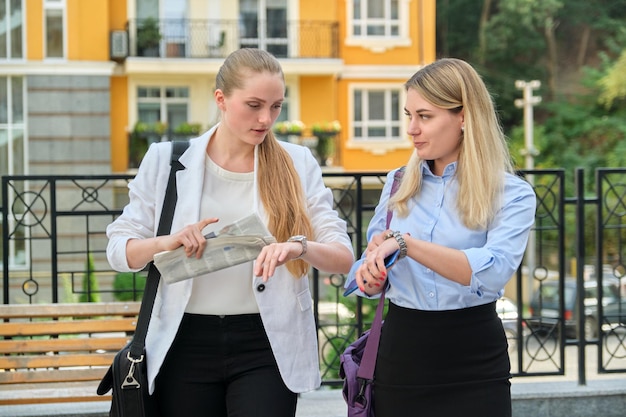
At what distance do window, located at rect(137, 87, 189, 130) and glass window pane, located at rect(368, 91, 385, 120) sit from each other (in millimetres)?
4962

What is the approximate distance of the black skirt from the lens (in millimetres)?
3236

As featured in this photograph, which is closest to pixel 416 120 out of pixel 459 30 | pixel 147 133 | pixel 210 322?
pixel 210 322

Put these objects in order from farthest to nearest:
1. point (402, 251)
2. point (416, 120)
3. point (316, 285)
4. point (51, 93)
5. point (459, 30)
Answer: point (459, 30) < point (51, 93) < point (316, 285) < point (416, 120) < point (402, 251)

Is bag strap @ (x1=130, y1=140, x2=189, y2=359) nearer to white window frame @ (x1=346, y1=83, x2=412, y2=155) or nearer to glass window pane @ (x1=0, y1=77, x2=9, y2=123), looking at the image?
glass window pane @ (x1=0, y1=77, x2=9, y2=123)

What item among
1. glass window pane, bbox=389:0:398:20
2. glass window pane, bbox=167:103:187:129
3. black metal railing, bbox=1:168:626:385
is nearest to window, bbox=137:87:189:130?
glass window pane, bbox=167:103:187:129

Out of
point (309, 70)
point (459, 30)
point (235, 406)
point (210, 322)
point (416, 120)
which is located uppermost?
point (459, 30)

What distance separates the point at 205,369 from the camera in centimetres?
333

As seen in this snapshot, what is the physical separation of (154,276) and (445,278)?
968 millimetres

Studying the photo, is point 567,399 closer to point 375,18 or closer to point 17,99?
point 17,99

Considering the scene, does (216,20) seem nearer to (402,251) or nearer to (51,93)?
(51,93)

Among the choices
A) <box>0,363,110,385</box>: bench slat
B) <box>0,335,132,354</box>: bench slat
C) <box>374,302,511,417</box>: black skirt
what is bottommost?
<box>0,363,110,385</box>: bench slat

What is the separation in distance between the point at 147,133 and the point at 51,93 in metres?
2.50

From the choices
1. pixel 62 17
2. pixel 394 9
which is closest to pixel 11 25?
pixel 62 17

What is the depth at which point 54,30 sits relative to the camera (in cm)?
2464
